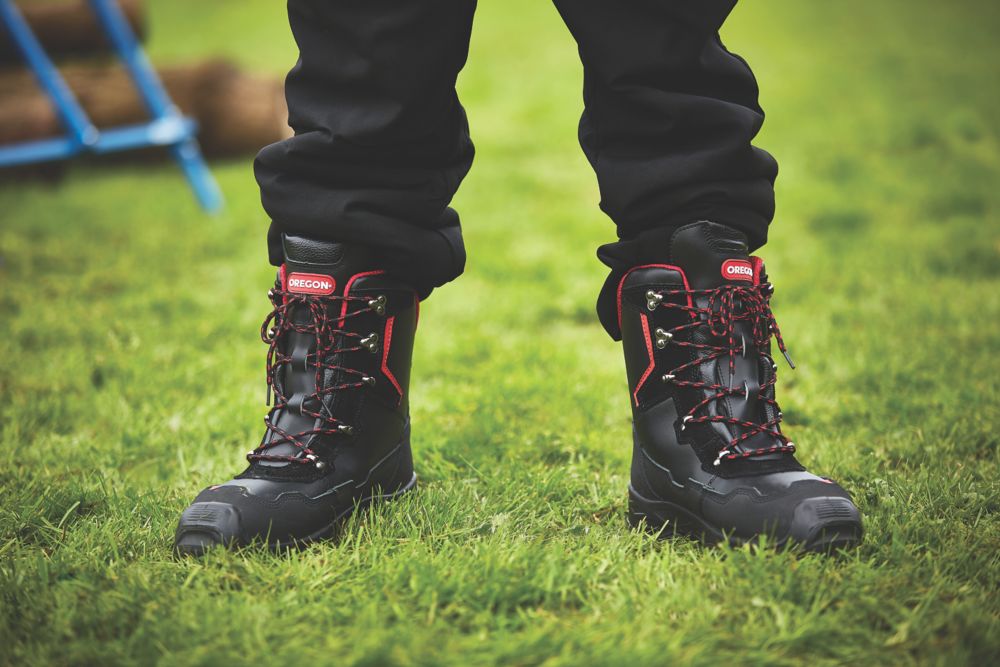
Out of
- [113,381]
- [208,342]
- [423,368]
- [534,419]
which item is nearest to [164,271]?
[208,342]

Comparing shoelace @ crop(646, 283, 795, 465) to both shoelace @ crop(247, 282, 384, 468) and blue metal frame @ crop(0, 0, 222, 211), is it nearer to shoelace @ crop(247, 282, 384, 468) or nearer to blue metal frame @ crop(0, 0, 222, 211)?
shoelace @ crop(247, 282, 384, 468)

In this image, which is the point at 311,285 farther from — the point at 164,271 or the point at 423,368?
the point at 164,271

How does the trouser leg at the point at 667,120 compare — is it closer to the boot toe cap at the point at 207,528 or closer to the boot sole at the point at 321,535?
the boot sole at the point at 321,535

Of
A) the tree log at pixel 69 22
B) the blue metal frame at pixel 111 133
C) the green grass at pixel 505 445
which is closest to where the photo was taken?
the green grass at pixel 505 445

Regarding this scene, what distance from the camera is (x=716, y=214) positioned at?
4.50 ft

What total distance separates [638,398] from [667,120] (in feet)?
1.62

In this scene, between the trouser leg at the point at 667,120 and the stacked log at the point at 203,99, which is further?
the stacked log at the point at 203,99

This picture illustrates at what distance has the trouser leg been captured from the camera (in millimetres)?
1298

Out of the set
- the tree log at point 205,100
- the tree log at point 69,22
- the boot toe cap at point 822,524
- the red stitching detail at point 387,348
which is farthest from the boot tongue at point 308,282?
the tree log at point 69,22

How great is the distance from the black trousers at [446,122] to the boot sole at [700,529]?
1.45 ft

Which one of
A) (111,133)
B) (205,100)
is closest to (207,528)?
(111,133)

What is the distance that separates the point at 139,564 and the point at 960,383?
80.8 inches

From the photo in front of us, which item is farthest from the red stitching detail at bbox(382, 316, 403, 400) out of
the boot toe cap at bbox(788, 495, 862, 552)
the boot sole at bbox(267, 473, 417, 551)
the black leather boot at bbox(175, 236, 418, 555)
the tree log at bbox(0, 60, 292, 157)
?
the tree log at bbox(0, 60, 292, 157)

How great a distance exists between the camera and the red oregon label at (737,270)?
1370 millimetres
